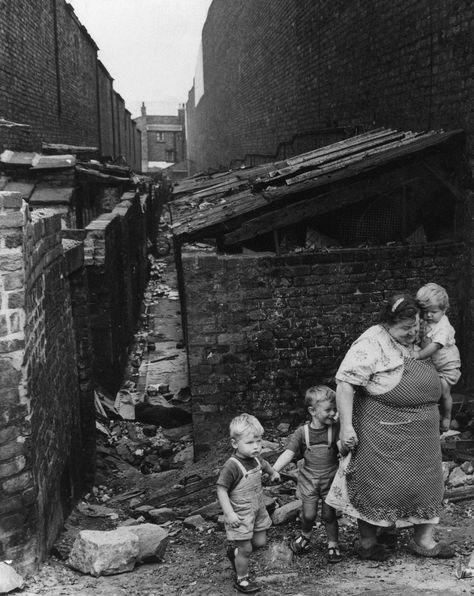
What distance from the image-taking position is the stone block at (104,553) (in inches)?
159

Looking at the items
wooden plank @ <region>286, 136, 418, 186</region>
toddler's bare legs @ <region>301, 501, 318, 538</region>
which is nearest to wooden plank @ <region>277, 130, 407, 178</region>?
wooden plank @ <region>286, 136, 418, 186</region>

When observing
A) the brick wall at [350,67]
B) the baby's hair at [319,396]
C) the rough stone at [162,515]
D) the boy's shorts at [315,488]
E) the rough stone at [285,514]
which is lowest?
the rough stone at [162,515]

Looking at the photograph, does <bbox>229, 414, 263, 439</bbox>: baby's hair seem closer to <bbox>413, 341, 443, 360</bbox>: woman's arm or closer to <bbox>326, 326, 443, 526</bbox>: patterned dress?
<bbox>326, 326, 443, 526</bbox>: patterned dress

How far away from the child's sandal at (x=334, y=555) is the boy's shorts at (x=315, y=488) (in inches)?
12.1

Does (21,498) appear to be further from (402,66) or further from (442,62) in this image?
(402,66)

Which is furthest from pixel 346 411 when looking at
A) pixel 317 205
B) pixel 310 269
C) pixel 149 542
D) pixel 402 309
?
pixel 317 205

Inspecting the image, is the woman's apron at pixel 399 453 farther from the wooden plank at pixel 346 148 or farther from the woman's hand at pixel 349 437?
the wooden plank at pixel 346 148

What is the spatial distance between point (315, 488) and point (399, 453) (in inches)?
25.1

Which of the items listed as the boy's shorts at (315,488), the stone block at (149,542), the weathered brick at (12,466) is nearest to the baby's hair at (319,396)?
the boy's shorts at (315,488)

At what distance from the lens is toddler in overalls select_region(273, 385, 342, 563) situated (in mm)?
3990

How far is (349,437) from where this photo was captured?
3.73 meters

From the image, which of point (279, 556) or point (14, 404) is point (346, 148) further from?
point (14, 404)

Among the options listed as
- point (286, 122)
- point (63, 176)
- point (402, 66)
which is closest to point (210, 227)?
point (402, 66)

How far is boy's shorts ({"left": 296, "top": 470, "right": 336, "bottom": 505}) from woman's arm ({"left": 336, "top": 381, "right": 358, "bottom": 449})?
0.43 m
